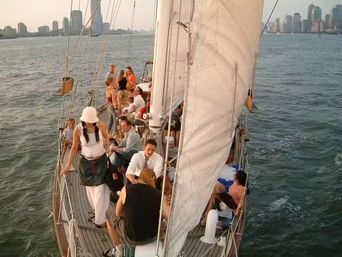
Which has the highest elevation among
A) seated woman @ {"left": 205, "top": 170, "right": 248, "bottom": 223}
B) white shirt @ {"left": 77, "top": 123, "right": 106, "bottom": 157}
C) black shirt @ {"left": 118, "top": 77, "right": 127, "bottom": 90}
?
black shirt @ {"left": 118, "top": 77, "right": 127, "bottom": 90}

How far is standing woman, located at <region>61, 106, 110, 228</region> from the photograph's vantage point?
6.77 metres

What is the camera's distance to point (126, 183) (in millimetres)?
8055

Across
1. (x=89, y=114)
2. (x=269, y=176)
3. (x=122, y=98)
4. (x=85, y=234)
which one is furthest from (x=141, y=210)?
(x=269, y=176)

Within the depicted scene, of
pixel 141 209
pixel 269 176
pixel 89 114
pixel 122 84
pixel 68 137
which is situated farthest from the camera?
pixel 269 176

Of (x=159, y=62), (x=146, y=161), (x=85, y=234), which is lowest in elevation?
(x=85, y=234)

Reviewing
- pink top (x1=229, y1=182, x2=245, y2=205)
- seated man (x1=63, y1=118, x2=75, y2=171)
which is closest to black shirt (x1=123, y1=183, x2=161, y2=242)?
pink top (x1=229, y1=182, x2=245, y2=205)

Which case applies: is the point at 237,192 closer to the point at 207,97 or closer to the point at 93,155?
the point at 93,155

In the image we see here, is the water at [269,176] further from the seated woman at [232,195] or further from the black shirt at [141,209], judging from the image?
the black shirt at [141,209]

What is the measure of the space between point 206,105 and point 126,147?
463 cm

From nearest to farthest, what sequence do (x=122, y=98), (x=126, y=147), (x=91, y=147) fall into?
(x=91, y=147) < (x=126, y=147) < (x=122, y=98)

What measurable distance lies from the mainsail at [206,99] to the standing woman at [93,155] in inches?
93.7

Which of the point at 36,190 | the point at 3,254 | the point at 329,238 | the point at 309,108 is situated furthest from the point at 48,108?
the point at 329,238

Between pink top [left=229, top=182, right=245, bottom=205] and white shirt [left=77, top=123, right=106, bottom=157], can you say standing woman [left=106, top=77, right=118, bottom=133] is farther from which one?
white shirt [left=77, top=123, right=106, bottom=157]

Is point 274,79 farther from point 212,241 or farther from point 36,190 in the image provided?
point 212,241
